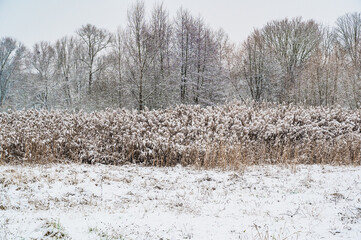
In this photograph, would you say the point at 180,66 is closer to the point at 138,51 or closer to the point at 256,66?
the point at 138,51

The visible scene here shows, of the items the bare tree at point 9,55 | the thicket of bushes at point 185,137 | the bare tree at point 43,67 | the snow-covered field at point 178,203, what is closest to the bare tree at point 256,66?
the thicket of bushes at point 185,137

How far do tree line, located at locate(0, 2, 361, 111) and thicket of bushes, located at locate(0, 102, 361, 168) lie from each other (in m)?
4.27

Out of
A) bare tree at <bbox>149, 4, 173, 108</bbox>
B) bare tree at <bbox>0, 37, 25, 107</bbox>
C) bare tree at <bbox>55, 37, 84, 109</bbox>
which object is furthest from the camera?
bare tree at <bbox>0, 37, 25, 107</bbox>

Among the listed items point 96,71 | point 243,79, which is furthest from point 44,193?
point 96,71

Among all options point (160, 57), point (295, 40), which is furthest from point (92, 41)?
point (295, 40)

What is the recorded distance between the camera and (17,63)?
35406 mm

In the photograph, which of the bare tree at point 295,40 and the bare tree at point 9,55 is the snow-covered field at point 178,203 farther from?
the bare tree at point 9,55

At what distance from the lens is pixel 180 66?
74.4ft

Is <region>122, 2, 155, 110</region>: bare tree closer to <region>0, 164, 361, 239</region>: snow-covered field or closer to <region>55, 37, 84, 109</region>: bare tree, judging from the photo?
<region>55, 37, 84, 109</region>: bare tree

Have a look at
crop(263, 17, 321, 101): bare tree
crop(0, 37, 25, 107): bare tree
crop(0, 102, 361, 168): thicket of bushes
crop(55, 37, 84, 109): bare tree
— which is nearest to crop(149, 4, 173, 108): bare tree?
crop(0, 102, 361, 168): thicket of bushes

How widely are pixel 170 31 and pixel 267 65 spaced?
10.9 meters

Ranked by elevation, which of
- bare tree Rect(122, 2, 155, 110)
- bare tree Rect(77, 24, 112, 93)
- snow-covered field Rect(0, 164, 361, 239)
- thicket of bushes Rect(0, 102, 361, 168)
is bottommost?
snow-covered field Rect(0, 164, 361, 239)

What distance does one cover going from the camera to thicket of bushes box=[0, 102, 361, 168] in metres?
8.79

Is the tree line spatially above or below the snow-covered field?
above
